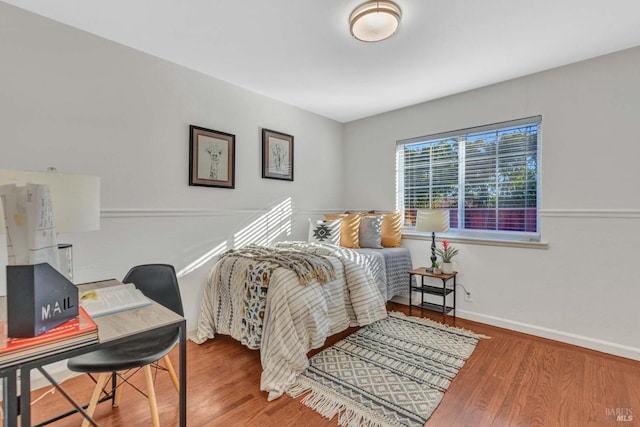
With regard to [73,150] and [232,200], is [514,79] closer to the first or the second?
[232,200]

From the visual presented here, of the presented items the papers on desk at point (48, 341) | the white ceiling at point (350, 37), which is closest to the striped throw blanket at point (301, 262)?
the papers on desk at point (48, 341)

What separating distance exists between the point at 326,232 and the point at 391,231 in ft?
2.53

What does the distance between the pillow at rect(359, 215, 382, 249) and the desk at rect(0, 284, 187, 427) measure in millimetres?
2450

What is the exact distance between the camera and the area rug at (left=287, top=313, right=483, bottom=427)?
1654 mm

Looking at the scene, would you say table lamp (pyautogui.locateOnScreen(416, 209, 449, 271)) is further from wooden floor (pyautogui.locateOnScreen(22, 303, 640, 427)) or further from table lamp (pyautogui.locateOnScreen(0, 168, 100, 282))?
table lamp (pyautogui.locateOnScreen(0, 168, 100, 282))

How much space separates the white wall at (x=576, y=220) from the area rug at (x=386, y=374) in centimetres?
62

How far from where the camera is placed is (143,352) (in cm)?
136

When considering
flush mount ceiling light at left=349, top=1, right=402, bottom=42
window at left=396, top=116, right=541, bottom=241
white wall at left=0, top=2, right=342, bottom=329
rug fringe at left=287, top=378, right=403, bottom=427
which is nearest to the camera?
rug fringe at left=287, top=378, right=403, bottom=427

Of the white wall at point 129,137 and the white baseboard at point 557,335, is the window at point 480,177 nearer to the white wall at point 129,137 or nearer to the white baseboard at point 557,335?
the white baseboard at point 557,335

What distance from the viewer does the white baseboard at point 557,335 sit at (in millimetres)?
2275

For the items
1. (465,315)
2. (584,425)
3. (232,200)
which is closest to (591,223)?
(465,315)

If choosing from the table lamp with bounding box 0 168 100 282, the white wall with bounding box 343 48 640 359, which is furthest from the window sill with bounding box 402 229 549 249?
the table lamp with bounding box 0 168 100 282

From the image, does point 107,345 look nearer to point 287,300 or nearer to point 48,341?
point 48,341

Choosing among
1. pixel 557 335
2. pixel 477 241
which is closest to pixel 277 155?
pixel 477 241
